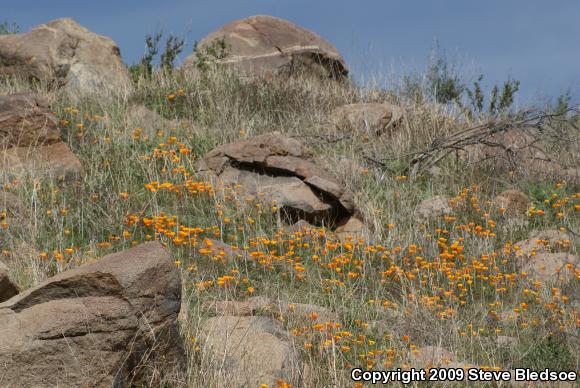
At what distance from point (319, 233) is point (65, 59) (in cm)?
724

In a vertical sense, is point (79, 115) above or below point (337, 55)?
below

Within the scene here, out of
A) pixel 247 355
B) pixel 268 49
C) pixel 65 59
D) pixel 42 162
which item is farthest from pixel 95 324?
pixel 268 49

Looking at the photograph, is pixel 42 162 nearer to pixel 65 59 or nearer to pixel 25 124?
pixel 25 124

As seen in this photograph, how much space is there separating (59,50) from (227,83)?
9.94 ft

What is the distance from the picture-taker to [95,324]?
390cm

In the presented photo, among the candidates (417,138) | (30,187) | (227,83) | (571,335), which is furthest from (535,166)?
(30,187)

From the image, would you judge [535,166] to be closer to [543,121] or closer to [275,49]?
[543,121]

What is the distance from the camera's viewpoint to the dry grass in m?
5.32

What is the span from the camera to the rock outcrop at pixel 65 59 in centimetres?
1277

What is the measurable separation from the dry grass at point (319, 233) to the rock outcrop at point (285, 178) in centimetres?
21

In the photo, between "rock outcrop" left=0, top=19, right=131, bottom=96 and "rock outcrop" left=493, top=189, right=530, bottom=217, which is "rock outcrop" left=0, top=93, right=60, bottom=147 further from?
"rock outcrop" left=493, top=189, right=530, bottom=217

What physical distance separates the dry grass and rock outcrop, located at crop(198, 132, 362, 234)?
0.21m

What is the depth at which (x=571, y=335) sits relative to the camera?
5.21m

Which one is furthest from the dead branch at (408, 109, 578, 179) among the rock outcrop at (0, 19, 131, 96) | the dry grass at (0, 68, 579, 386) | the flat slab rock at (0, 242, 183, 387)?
the flat slab rock at (0, 242, 183, 387)
